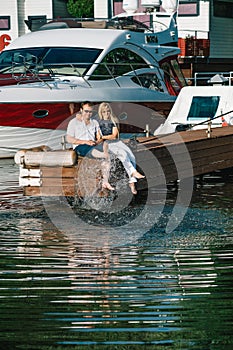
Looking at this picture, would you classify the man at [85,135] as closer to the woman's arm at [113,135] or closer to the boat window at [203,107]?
the woman's arm at [113,135]

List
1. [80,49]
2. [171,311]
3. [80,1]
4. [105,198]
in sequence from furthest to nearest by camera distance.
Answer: [80,1] < [80,49] < [105,198] < [171,311]

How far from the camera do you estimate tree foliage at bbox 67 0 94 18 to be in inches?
1494

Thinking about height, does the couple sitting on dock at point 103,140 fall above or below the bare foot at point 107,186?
above

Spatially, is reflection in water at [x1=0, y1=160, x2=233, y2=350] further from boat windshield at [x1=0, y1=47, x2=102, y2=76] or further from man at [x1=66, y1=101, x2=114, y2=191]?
boat windshield at [x1=0, y1=47, x2=102, y2=76]

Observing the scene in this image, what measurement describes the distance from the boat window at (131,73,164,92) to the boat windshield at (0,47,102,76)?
3.78ft

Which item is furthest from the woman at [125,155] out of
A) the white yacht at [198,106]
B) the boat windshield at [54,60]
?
the boat windshield at [54,60]

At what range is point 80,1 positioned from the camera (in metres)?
38.3

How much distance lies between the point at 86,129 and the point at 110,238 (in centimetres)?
328

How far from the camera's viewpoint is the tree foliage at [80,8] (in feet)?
125

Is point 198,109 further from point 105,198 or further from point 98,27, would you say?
point 105,198

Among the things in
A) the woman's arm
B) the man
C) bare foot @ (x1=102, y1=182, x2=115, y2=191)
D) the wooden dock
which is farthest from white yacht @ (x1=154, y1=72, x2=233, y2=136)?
bare foot @ (x1=102, y1=182, x2=115, y2=191)

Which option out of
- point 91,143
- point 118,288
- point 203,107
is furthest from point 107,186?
point 203,107

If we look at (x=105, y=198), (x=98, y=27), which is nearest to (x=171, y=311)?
(x=105, y=198)

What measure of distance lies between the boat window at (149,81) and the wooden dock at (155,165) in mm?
4467
